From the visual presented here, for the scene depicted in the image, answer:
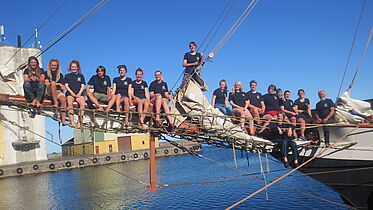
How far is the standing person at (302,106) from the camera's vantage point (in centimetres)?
1002

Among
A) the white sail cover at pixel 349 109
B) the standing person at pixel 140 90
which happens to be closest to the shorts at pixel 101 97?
the standing person at pixel 140 90

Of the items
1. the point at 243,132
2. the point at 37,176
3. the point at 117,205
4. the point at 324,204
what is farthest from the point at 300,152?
the point at 37,176

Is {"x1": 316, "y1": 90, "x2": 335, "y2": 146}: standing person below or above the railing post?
above

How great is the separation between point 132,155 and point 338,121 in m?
39.0

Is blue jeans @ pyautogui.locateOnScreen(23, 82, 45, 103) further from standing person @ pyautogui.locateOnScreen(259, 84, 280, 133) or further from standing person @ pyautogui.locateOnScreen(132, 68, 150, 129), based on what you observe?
standing person @ pyautogui.locateOnScreen(259, 84, 280, 133)

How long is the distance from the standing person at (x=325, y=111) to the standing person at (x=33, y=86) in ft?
23.3

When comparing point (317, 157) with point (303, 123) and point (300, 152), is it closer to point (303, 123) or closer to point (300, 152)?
point (300, 152)

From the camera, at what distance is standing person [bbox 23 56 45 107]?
7.20 metres

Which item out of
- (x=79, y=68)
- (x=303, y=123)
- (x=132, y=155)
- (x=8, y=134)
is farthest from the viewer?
(x=132, y=155)

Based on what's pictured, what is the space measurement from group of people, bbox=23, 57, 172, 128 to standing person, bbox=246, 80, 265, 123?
2.40 metres

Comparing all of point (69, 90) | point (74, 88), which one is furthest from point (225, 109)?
point (69, 90)

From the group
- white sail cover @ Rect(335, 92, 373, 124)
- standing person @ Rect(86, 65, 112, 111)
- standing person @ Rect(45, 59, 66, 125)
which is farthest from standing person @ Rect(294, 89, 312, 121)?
standing person @ Rect(45, 59, 66, 125)

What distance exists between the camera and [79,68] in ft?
26.7

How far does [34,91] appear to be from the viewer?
7.25 meters
